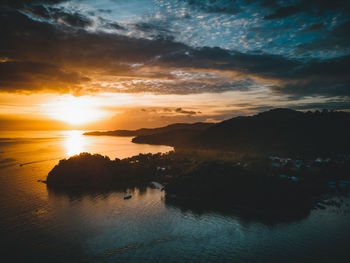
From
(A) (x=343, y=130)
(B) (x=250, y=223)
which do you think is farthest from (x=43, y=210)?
(A) (x=343, y=130)

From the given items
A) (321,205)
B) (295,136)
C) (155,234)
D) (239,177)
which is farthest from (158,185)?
(295,136)

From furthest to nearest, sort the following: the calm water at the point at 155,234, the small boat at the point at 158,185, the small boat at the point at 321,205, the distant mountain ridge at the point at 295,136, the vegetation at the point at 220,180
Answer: the distant mountain ridge at the point at 295,136, the small boat at the point at 158,185, the vegetation at the point at 220,180, the small boat at the point at 321,205, the calm water at the point at 155,234

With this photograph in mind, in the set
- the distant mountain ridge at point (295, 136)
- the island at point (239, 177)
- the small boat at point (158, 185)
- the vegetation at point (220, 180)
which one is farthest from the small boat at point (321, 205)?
the distant mountain ridge at point (295, 136)

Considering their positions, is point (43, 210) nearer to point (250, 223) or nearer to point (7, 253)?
point (7, 253)

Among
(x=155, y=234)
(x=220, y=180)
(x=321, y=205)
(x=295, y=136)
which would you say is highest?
(x=295, y=136)

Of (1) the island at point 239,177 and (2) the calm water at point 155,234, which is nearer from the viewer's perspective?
(2) the calm water at point 155,234

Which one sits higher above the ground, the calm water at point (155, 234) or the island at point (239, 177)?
the island at point (239, 177)

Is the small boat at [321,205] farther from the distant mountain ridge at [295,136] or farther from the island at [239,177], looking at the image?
the distant mountain ridge at [295,136]

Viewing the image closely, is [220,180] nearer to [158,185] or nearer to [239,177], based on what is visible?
[239,177]
